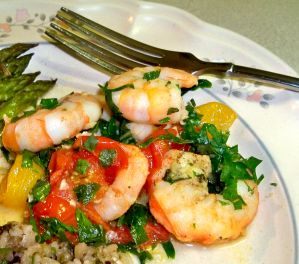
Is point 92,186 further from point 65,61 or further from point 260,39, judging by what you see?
point 260,39

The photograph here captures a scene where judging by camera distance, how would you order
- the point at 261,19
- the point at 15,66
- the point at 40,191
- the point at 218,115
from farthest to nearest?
the point at 261,19 < the point at 15,66 < the point at 218,115 < the point at 40,191

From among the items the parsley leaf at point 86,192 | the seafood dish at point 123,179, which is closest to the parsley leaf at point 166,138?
the seafood dish at point 123,179

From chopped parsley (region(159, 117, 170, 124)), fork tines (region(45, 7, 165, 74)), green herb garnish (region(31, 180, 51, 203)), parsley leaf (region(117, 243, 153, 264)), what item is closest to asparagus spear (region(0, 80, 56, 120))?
fork tines (region(45, 7, 165, 74))

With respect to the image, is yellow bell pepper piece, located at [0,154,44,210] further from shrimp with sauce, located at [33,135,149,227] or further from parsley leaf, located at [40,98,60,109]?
parsley leaf, located at [40,98,60,109]

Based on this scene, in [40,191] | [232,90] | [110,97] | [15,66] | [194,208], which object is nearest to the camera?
[194,208]

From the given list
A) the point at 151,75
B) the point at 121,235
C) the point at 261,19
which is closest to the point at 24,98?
the point at 151,75

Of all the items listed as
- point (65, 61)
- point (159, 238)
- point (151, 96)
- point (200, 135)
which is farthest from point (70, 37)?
point (159, 238)

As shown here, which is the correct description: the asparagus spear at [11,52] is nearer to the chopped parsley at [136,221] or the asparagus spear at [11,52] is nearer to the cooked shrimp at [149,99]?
the cooked shrimp at [149,99]

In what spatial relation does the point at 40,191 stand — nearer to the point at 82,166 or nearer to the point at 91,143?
the point at 82,166
